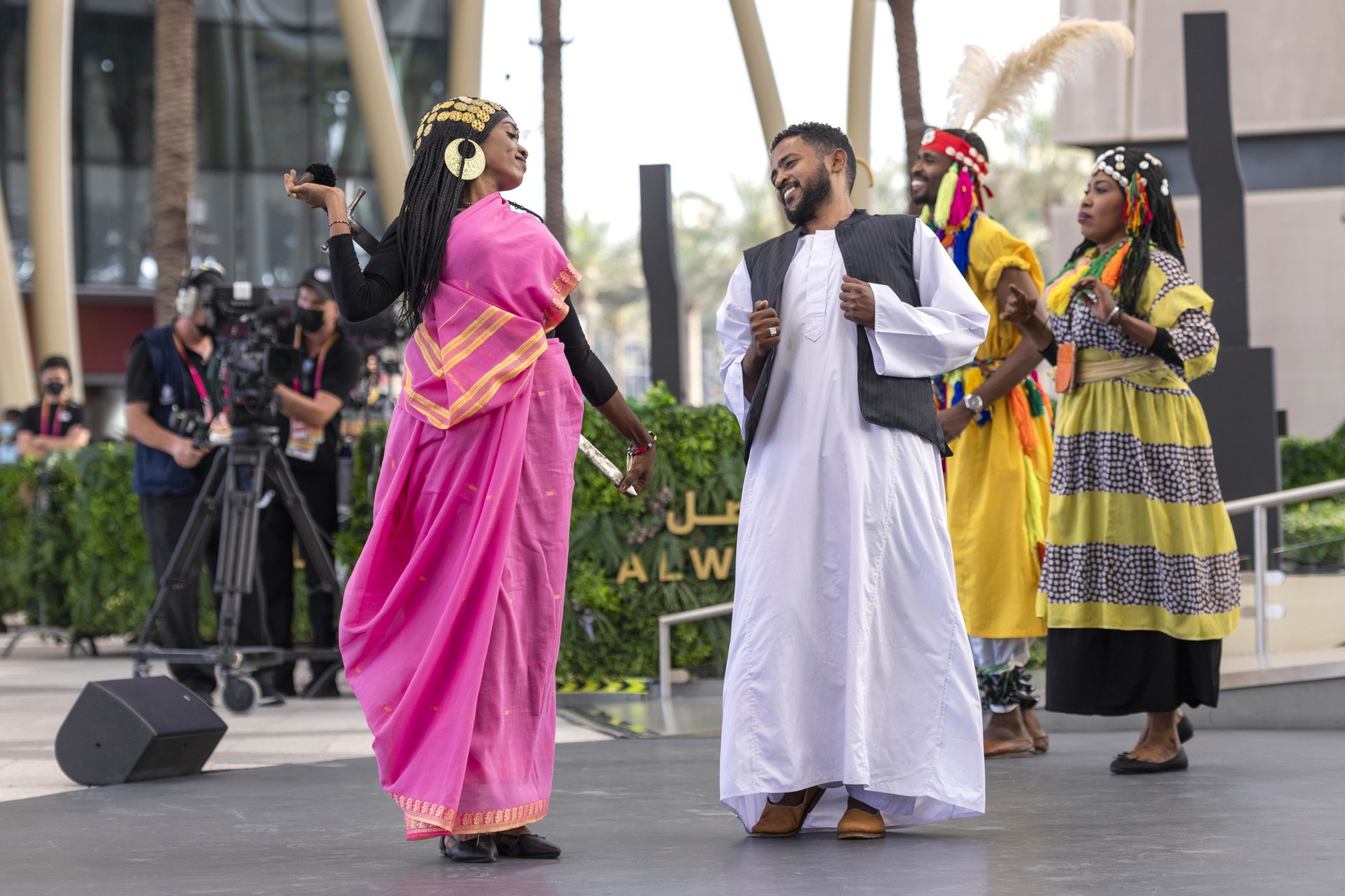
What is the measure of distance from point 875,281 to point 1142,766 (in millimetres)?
2029

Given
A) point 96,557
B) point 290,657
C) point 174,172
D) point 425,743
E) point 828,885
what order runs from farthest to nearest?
point 174,172
point 96,557
point 290,657
point 425,743
point 828,885

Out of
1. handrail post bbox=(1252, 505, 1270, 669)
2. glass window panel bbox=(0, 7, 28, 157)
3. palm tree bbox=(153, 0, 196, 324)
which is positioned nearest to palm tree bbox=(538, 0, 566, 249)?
palm tree bbox=(153, 0, 196, 324)

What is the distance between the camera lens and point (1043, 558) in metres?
5.91

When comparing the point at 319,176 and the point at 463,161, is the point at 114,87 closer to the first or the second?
the point at 319,176

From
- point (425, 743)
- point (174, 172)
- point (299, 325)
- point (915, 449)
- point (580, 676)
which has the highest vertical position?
point (174, 172)

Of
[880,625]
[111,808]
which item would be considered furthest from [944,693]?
[111,808]

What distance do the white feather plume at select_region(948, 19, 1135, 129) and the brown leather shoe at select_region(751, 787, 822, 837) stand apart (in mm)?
3282

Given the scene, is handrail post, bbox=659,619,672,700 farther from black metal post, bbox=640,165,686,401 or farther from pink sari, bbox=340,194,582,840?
pink sari, bbox=340,194,582,840

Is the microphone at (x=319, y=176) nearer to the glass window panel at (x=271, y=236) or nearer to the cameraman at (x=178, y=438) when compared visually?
the cameraman at (x=178, y=438)

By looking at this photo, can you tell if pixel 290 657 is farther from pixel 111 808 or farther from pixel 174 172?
pixel 174 172

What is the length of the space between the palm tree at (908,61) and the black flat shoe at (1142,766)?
484 inches

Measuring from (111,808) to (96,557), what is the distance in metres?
6.18

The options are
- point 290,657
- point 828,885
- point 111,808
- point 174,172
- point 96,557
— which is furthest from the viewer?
point 174,172

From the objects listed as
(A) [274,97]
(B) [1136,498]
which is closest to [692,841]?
(B) [1136,498]
